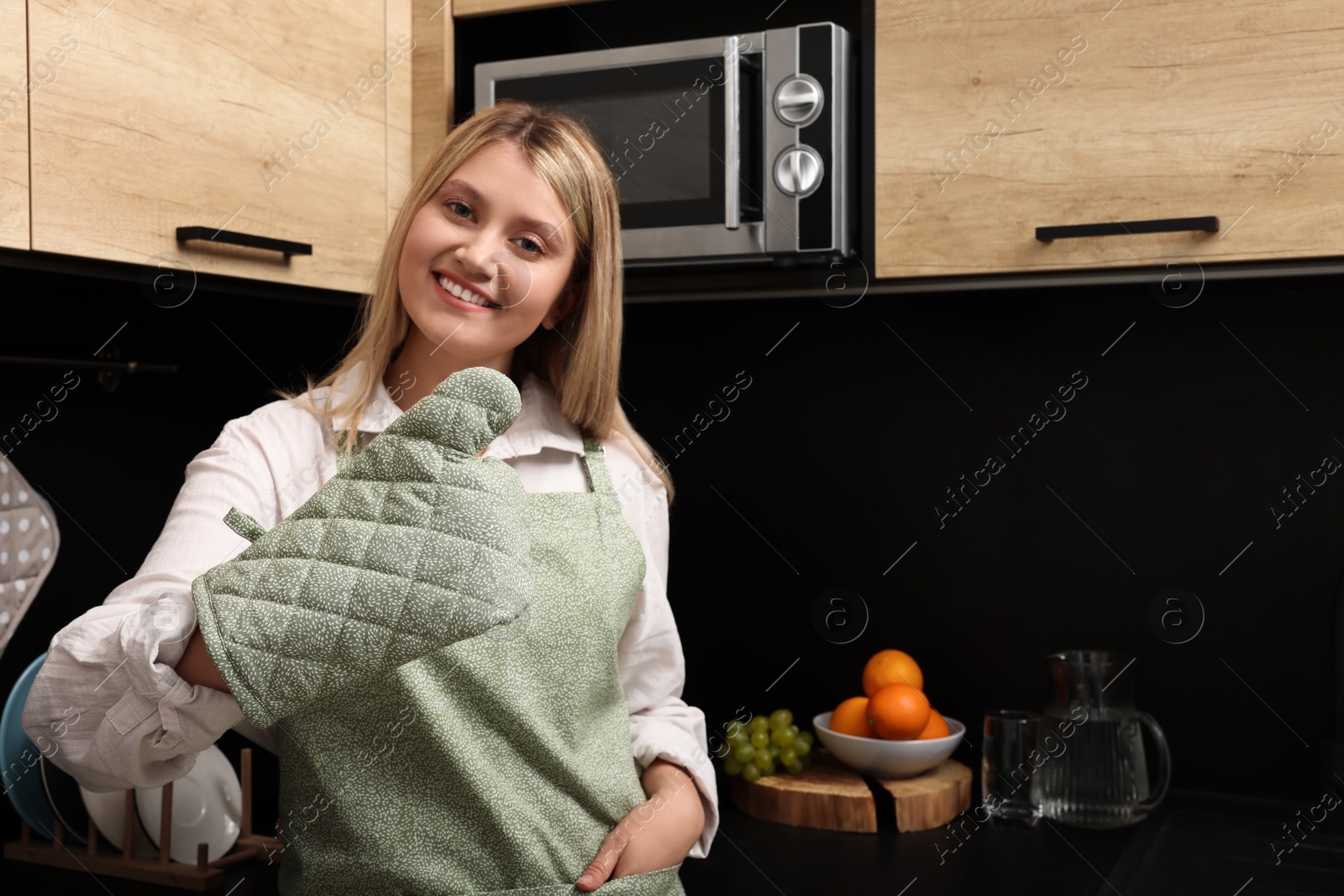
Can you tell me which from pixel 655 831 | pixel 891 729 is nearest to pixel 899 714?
pixel 891 729

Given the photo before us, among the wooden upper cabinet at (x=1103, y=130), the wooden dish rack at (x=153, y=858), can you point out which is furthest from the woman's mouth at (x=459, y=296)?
the wooden dish rack at (x=153, y=858)

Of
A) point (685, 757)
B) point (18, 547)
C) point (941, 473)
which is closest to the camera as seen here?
point (685, 757)

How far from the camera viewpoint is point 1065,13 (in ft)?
4.17

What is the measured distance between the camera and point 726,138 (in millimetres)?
1369

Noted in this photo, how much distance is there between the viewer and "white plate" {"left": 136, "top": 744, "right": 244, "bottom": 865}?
132 cm

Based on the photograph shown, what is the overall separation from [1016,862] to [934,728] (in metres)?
0.21

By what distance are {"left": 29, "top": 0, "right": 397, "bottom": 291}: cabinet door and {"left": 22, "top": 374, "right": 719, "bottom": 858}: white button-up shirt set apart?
27 cm

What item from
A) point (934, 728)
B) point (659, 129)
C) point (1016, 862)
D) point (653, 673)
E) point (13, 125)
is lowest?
point (1016, 862)

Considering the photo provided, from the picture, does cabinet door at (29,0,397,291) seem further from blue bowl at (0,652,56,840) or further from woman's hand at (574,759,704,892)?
woman's hand at (574,759,704,892)

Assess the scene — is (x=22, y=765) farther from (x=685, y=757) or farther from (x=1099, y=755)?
(x=1099, y=755)

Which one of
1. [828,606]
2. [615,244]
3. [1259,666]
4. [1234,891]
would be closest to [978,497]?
[828,606]

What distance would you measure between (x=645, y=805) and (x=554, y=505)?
295 mm

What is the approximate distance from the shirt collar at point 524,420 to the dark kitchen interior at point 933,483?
33 centimetres

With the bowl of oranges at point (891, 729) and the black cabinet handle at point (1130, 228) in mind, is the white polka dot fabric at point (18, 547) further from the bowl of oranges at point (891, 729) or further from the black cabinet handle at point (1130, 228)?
the black cabinet handle at point (1130, 228)
